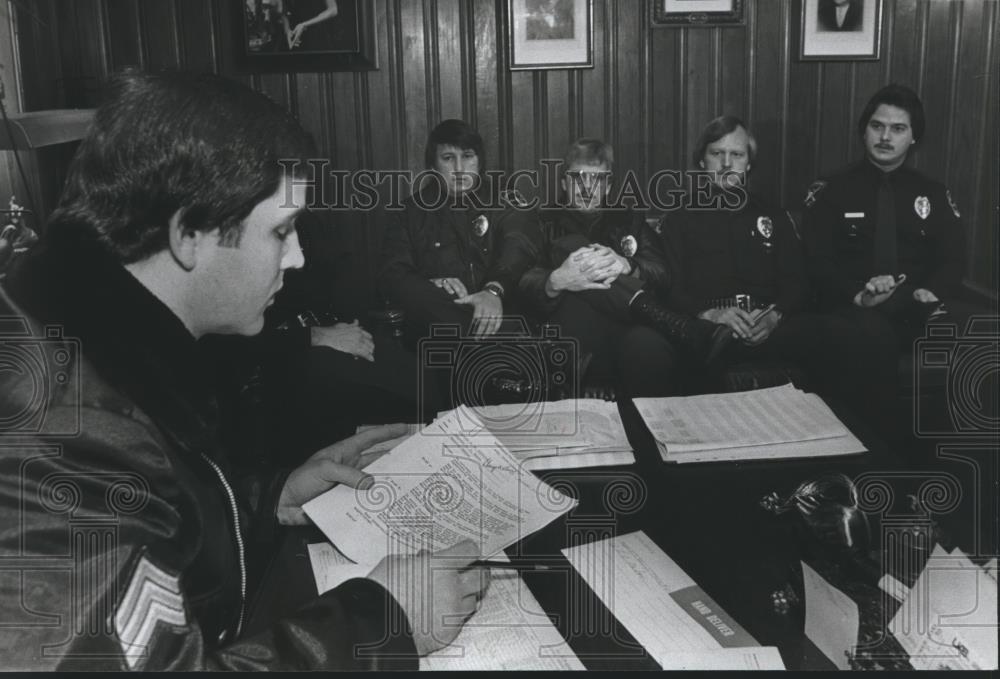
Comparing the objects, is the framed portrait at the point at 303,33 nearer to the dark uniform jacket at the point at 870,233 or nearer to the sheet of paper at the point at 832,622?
the dark uniform jacket at the point at 870,233

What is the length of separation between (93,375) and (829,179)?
1.17 metres

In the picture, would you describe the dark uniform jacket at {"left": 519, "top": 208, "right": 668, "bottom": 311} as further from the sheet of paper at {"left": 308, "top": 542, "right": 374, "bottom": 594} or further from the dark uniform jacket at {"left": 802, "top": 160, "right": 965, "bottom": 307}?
the sheet of paper at {"left": 308, "top": 542, "right": 374, "bottom": 594}

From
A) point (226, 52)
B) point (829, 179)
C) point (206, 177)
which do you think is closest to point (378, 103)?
point (226, 52)

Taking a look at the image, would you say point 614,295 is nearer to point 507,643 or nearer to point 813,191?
point 813,191

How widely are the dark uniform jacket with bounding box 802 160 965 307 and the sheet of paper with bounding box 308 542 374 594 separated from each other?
3.28 ft

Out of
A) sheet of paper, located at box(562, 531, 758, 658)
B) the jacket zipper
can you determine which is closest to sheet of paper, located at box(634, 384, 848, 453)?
sheet of paper, located at box(562, 531, 758, 658)

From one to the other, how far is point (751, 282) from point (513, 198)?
0.48m

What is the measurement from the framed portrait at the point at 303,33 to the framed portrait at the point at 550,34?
0.22 metres

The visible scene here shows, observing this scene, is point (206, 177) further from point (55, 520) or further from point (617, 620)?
point (617, 620)

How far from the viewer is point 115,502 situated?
0.72m

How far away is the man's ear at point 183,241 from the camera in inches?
33.4

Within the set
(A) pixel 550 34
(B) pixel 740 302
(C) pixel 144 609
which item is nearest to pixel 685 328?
(B) pixel 740 302

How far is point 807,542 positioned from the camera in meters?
0.86

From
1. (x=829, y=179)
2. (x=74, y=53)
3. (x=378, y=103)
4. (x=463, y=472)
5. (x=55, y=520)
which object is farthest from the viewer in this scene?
(x=829, y=179)
